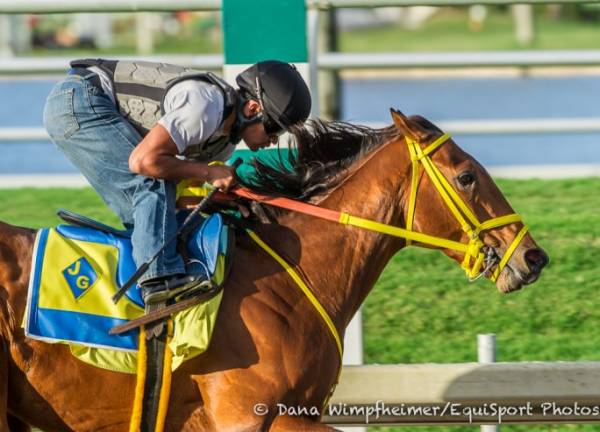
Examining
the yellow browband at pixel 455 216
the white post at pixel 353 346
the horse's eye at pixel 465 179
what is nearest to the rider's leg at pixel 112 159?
the yellow browband at pixel 455 216

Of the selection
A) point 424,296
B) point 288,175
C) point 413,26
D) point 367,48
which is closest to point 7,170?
point 424,296

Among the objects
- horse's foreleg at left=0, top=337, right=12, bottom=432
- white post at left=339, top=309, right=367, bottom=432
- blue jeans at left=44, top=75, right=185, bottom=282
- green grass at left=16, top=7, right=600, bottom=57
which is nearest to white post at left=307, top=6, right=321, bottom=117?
white post at left=339, top=309, right=367, bottom=432

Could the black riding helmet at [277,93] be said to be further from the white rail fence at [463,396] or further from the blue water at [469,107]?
the blue water at [469,107]

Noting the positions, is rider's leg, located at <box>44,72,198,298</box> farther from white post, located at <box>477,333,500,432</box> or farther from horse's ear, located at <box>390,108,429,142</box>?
white post, located at <box>477,333,500,432</box>

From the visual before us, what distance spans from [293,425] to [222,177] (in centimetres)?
96

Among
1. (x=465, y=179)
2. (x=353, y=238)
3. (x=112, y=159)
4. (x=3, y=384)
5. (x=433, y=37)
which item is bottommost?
(x=433, y=37)

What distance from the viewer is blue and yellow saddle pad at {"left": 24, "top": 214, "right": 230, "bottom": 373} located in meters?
4.29

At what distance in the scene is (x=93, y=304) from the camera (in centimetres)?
435

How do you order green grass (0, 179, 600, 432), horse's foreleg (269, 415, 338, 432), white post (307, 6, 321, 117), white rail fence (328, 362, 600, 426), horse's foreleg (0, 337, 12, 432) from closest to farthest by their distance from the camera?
1. horse's foreleg (0, 337, 12, 432)
2. horse's foreleg (269, 415, 338, 432)
3. white rail fence (328, 362, 600, 426)
4. white post (307, 6, 321, 117)
5. green grass (0, 179, 600, 432)

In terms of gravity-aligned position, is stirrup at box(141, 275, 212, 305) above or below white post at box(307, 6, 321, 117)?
below

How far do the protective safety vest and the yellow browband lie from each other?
2.03 feet


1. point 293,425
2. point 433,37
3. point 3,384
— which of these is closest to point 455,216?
point 293,425

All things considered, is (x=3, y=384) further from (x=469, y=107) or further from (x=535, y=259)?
(x=469, y=107)

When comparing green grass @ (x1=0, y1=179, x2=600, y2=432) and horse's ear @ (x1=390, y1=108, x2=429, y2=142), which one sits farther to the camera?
green grass @ (x1=0, y1=179, x2=600, y2=432)
